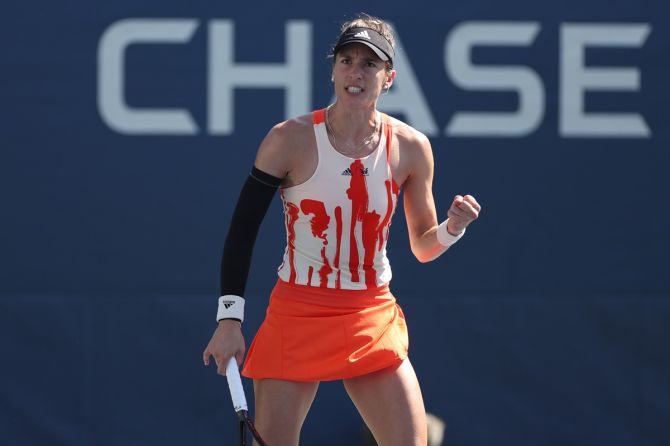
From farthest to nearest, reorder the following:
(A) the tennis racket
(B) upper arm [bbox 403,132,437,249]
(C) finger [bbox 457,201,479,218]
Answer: (B) upper arm [bbox 403,132,437,249] < (C) finger [bbox 457,201,479,218] < (A) the tennis racket

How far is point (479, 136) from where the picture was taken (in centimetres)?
505

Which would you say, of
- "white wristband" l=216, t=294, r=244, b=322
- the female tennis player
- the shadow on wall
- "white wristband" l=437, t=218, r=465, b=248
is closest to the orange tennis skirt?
the female tennis player

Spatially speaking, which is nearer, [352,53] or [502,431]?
[352,53]

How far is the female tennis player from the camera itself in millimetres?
3328

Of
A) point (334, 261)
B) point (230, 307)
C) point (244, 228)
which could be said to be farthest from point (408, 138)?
point (230, 307)

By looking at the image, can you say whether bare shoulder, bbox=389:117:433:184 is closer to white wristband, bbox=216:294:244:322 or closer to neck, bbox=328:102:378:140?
neck, bbox=328:102:378:140

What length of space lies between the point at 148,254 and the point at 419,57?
139 cm

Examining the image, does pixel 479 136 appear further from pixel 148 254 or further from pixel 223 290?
pixel 223 290

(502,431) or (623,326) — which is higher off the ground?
(623,326)

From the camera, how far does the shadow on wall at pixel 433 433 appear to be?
4.95m

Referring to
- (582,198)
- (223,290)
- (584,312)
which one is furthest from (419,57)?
(223,290)

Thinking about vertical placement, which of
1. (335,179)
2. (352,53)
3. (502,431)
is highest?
(352,53)

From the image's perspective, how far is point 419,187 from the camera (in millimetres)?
3557

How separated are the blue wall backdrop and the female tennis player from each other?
5.18 ft
